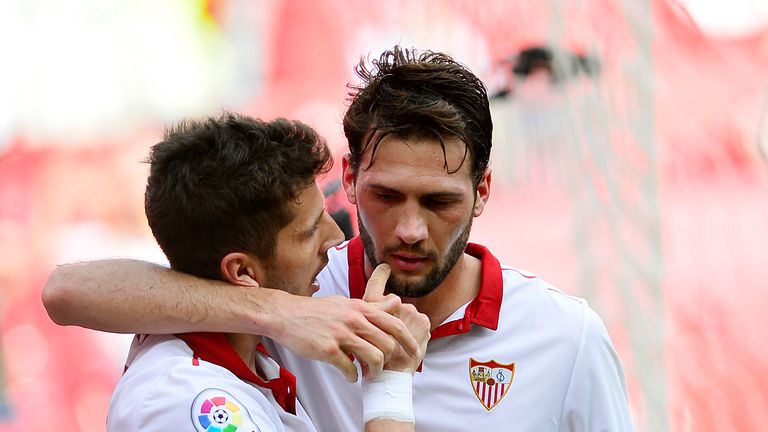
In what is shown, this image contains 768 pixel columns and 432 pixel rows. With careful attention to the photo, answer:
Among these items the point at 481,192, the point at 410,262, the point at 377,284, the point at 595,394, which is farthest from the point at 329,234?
the point at 595,394

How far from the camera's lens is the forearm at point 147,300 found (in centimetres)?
152

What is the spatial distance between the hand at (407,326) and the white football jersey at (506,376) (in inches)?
8.9

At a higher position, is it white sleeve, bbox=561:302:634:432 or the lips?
the lips

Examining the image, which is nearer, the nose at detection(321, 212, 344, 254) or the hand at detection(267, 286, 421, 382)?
the hand at detection(267, 286, 421, 382)

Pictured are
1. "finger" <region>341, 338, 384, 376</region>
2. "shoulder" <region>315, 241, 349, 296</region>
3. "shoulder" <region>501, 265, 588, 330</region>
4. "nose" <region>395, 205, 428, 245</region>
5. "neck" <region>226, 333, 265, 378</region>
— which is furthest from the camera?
"shoulder" <region>315, 241, 349, 296</region>

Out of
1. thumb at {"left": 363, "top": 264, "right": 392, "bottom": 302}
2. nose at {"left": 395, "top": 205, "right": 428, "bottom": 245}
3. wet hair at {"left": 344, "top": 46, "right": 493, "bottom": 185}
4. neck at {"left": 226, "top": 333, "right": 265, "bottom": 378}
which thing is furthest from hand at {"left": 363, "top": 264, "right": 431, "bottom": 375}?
wet hair at {"left": 344, "top": 46, "right": 493, "bottom": 185}

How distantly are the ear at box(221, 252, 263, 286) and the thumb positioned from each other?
0.61 feet

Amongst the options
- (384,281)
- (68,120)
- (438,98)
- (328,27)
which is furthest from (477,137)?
(68,120)

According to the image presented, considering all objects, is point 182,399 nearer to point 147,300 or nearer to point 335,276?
point 147,300

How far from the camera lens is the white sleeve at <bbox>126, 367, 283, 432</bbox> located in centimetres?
136

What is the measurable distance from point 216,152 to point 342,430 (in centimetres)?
60

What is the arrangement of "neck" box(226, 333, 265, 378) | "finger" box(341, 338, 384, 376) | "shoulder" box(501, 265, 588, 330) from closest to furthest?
"finger" box(341, 338, 384, 376) → "neck" box(226, 333, 265, 378) → "shoulder" box(501, 265, 588, 330)

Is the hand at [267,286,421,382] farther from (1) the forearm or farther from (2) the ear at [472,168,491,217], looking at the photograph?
(2) the ear at [472,168,491,217]

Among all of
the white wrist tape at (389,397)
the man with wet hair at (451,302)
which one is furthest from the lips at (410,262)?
the white wrist tape at (389,397)
